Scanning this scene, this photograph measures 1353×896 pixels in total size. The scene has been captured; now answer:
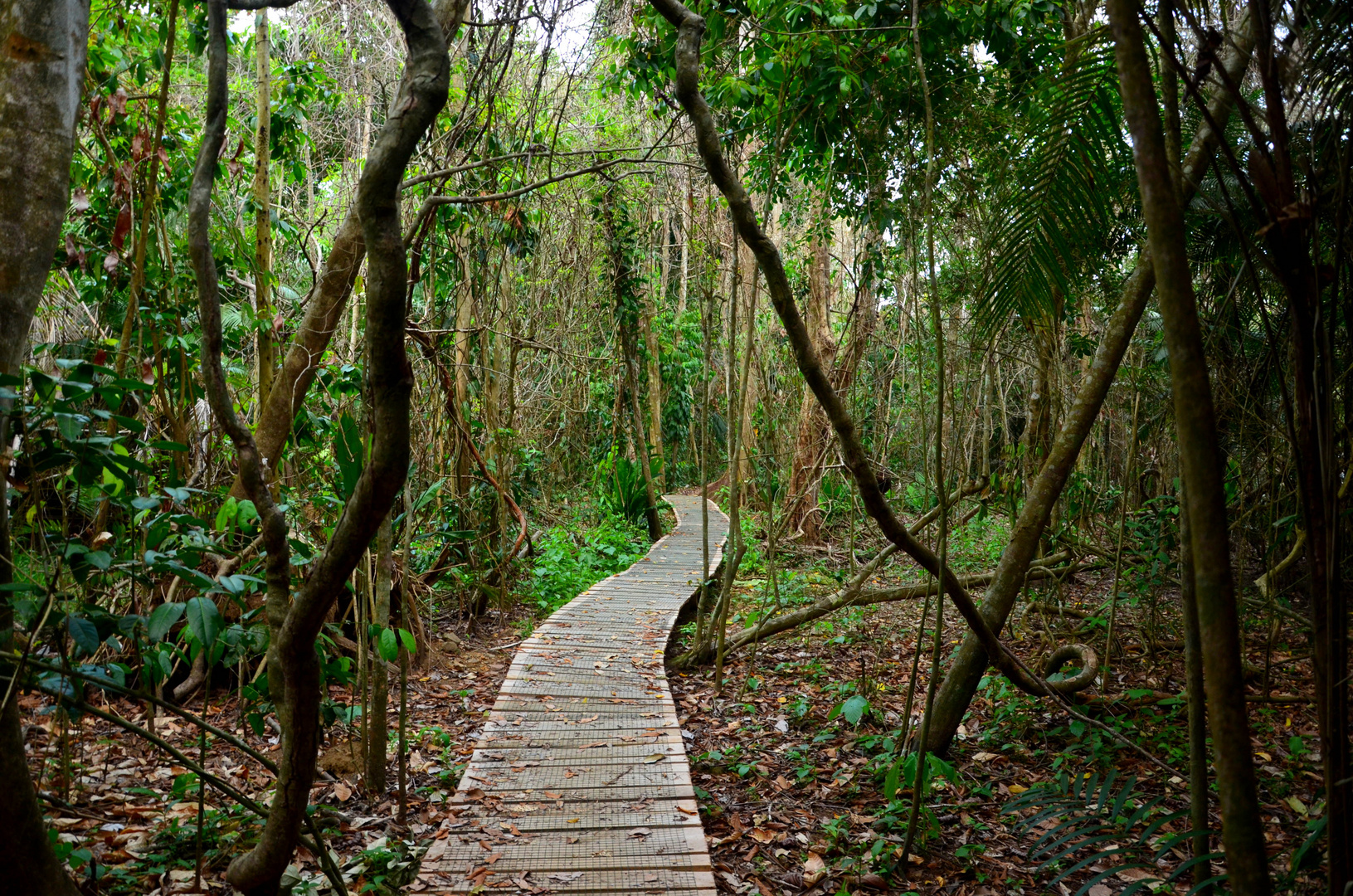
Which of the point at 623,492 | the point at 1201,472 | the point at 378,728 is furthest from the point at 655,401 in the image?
the point at 1201,472

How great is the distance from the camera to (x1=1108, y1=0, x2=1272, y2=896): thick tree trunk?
56.0 inches

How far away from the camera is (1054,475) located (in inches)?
133

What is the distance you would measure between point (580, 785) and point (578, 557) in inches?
219

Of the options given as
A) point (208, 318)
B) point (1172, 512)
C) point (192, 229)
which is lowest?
point (1172, 512)

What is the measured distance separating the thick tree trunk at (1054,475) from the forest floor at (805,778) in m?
Result: 0.30

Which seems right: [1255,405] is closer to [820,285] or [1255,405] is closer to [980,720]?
[980,720]

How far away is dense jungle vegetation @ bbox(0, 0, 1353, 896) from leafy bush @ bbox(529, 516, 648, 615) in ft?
0.30

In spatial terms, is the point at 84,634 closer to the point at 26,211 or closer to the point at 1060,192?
the point at 26,211

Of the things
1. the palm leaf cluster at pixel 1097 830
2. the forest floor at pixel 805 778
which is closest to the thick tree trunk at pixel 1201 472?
the palm leaf cluster at pixel 1097 830

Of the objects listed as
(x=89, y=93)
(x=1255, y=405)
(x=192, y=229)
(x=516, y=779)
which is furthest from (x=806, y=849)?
(x=89, y=93)

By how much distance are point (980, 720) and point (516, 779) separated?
8.11 feet

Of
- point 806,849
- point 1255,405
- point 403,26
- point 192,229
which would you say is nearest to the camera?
point 403,26

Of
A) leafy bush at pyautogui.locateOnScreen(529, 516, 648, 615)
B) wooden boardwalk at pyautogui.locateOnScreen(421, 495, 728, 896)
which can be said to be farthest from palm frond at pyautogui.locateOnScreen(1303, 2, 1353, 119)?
leafy bush at pyautogui.locateOnScreen(529, 516, 648, 615)

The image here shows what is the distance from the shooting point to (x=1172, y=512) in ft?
16.9
